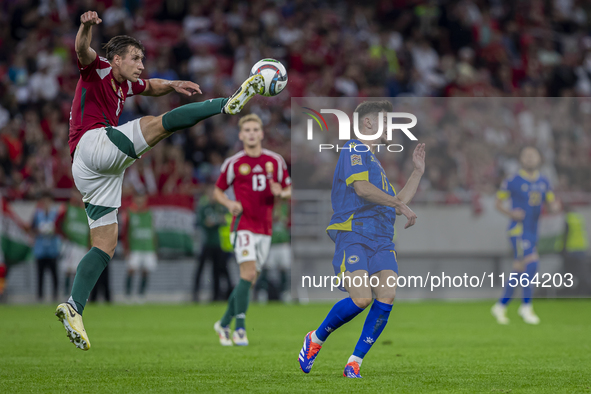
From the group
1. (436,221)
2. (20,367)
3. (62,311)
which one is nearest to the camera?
(62,311)

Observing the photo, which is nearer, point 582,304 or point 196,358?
point 196,358

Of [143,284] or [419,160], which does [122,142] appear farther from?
[143,284]

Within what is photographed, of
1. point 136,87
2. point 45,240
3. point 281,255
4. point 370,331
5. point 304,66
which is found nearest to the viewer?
point 370,331

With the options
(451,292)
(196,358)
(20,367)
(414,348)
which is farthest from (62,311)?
(451,292)

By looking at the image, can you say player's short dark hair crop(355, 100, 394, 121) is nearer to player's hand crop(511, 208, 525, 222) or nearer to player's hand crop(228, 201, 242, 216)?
Result: player's hand crop(228, 201, 242, 216)

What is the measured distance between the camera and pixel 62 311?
5.81 meters

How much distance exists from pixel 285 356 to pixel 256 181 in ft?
8.20

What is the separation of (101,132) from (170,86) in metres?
0.91

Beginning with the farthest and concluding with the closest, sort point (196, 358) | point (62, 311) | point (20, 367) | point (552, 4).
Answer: point (552, 4) < point (196, 358) < point (20, 367) < point (62, 311)

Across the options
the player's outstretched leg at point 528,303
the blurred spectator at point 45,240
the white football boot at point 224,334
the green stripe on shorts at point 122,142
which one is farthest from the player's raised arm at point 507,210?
the blurred spectator at point 45,240

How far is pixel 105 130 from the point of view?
6180mm

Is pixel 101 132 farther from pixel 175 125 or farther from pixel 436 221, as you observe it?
pixel 436 221

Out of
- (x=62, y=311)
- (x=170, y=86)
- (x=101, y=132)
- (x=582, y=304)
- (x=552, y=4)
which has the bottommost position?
(x=582, y=304)

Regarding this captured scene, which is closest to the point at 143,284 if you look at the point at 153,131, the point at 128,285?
the point at 128,285
